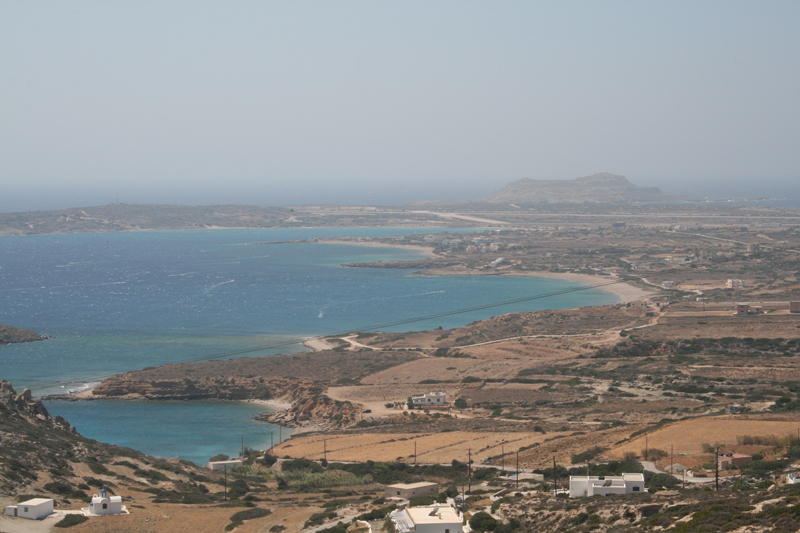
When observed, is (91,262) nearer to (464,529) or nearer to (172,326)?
(172,326)

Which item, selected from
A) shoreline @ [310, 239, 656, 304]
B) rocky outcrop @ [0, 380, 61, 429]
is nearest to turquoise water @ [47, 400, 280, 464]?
rocky outcrop @ [0, 380, 61, 429]

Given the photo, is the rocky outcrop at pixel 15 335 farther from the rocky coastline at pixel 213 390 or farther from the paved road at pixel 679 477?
the paved road at pixel 679 477

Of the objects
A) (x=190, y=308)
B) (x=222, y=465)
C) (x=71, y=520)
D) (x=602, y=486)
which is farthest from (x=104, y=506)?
(x=190, y=308)

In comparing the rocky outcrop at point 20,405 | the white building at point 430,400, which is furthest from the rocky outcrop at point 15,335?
the white building at point 430,400

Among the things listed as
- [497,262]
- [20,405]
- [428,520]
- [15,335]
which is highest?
[428,520]

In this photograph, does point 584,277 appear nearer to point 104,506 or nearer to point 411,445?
point 411,445

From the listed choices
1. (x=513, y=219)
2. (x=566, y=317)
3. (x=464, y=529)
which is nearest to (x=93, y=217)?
(x=513, y=219)
